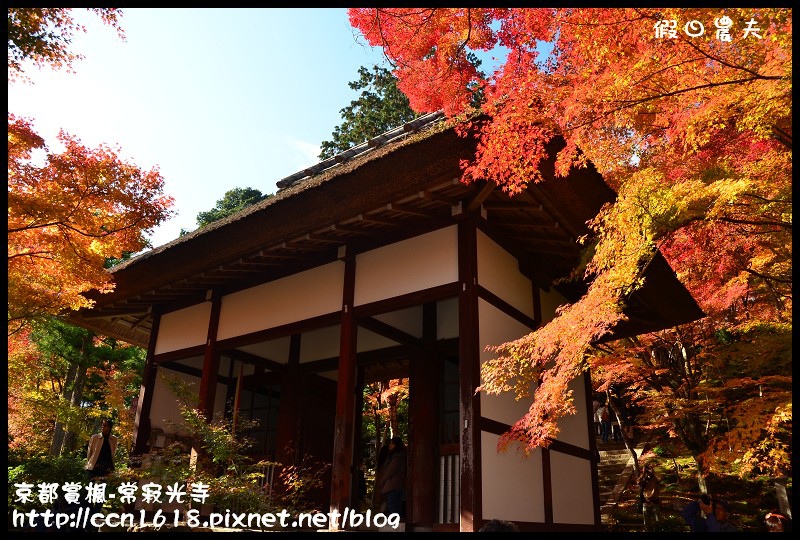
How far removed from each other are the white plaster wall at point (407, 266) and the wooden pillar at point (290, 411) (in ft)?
9.78

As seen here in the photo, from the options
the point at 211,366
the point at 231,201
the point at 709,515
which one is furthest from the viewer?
the point at 231,201

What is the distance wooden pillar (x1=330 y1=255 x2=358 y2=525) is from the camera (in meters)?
6.04

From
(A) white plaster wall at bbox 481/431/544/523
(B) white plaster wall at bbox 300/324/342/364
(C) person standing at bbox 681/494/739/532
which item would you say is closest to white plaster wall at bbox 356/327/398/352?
(B) white plaster wall at bbox 300/324/342/364

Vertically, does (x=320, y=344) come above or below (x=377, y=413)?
above

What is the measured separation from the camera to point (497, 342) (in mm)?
6359

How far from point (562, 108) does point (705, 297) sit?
207 inches

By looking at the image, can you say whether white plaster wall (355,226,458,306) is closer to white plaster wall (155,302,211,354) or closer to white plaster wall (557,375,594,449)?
white plaster wall (557,375,594,449)

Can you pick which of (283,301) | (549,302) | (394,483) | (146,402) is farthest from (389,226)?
(146,402)

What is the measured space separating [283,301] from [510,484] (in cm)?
375

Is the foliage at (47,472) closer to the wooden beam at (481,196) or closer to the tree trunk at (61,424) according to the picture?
the tree trunk at (61,424)

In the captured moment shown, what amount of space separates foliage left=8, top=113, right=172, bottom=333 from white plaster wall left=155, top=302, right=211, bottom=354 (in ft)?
4.29

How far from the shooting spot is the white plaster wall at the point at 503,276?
6.39 m

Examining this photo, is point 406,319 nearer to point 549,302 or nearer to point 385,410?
point 549,302

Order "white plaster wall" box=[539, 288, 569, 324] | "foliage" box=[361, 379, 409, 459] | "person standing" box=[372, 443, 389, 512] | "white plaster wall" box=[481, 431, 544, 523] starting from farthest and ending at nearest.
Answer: "foliage" box=[361, 379, 409, 459] < "white plaster wall" box=[539, 288, 569, 324] < "person standing" box=[372, 443, 389, 512] < "white plaster wall" box=[481, 431, 544, 523]
